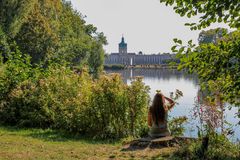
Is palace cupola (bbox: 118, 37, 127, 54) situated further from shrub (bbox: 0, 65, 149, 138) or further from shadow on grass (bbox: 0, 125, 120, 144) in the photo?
shadow on grass (bbox: 0, 125, 120, 144)

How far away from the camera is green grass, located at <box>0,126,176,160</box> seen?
26.5 ft

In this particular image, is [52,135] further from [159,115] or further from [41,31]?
[41,31]

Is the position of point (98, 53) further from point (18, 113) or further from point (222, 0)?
point (222, 0)

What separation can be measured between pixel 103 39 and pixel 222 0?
55.4 meters

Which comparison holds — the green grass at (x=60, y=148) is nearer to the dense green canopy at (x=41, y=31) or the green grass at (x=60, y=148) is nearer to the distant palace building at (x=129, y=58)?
the dense green canopy at (x=41, y=31)

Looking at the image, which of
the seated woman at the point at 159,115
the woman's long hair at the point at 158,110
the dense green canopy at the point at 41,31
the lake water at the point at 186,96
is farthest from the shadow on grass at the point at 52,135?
the dense green canopy at the point at 41,31

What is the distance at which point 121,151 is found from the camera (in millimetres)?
8844

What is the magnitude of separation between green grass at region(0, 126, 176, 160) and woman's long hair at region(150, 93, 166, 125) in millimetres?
1158

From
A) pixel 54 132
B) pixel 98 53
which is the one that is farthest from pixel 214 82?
pixel 98 53

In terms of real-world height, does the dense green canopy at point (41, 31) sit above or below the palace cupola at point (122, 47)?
below

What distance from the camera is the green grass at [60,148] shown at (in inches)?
318

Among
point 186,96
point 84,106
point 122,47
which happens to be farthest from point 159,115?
point 122,47

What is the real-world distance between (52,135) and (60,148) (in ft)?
6.97

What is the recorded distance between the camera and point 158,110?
1036 centimetres
